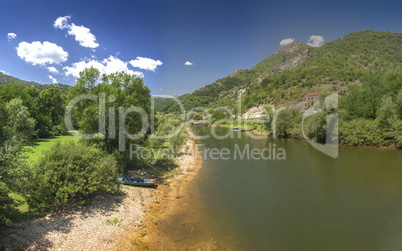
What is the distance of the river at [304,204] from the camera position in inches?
631

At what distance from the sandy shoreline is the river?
16.6ft

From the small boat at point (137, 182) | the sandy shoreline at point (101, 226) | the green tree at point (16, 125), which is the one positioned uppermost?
the green tree at point (16, 125)

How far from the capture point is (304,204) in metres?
22.0

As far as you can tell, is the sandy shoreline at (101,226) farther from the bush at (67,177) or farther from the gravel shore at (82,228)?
the bush at (67,177)

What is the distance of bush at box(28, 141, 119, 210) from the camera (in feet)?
53.6

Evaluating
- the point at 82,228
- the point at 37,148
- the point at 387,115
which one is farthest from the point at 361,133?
the point at 37,148

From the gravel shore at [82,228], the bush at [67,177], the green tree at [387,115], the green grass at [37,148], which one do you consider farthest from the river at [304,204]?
the green grass at [37,148]

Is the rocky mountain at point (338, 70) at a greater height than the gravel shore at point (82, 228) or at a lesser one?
greater

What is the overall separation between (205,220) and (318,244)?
9.35 m

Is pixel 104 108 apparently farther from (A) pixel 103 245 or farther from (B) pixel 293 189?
(B) pixel 293 189

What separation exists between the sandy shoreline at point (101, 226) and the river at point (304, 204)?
5.06m

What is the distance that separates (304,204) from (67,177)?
23627 mm

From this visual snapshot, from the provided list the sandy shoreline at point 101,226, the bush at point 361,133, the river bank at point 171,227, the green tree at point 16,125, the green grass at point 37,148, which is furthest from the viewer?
the bush at point 361,133

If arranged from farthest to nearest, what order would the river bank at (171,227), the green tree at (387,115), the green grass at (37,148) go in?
the green tree at (387,115) < the river bank at (171,227) < the green grass at (37,148)
